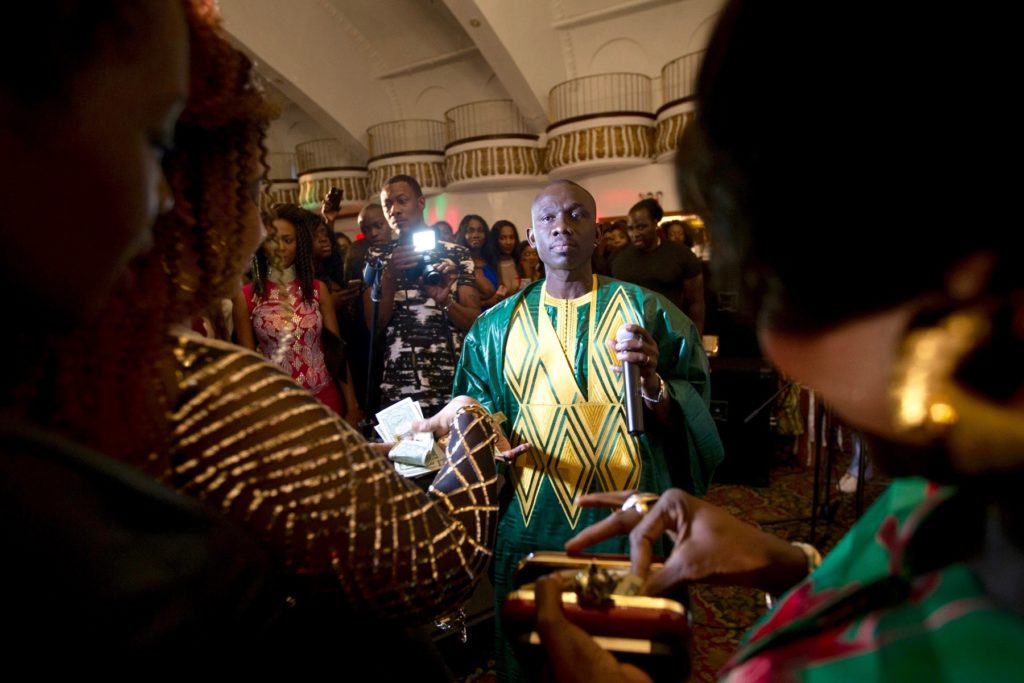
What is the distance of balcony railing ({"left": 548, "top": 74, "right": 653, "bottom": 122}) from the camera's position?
1025 centimetres

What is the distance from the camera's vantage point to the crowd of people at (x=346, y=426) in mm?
367

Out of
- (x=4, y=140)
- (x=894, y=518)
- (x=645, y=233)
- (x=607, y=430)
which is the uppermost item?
(x=645, y=233)

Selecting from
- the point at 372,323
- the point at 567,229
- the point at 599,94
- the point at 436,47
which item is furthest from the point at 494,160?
the point at 567,229

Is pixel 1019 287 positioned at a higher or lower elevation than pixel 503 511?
higher

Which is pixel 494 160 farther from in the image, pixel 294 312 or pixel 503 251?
pixel 294 312

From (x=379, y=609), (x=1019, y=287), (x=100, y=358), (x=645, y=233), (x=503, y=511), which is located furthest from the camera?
(x=645, y=233)

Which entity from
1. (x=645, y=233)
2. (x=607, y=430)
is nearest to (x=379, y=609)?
(x=607, y=430)

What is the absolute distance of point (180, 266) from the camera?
2.34 ft

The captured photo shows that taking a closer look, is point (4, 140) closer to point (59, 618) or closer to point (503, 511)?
point (59, 618)

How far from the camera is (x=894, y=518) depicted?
604 mm

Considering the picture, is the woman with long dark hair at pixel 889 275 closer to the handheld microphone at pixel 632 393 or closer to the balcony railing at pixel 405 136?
the handheld microphone at pixel 632 393

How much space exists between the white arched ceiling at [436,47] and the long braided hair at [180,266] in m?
7.94

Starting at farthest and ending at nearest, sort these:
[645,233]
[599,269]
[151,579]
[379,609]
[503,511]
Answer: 1. [599,269]
2. [645,233]
3. [503,511]
4. [379,609]
5. [151,579]

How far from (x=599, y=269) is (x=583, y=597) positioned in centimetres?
444
